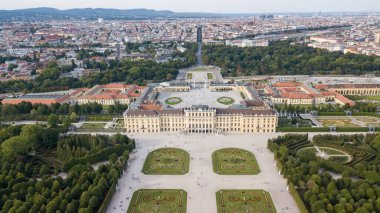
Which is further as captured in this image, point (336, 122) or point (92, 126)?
point (336, 122)

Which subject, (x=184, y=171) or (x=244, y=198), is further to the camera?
(x=184, y=171)

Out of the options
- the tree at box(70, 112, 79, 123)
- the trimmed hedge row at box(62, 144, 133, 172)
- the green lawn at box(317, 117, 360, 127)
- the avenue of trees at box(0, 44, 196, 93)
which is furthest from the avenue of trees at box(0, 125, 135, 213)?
the green lawn at box(317, 117, 360, 127)

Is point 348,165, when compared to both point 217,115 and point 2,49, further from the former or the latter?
point 2,49

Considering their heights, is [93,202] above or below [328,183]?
below

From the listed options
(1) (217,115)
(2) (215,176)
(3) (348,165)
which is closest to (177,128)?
(1) (217,115)

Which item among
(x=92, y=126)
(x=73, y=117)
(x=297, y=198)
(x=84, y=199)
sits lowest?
(x=297, y=198)

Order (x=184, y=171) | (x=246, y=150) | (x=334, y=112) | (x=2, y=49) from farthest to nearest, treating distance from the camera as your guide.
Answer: (x=2, y=49), (x=334, y=112), (x=246, y=150), (x=184, y=171)

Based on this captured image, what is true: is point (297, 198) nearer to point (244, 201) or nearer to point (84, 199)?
point (244, 201)

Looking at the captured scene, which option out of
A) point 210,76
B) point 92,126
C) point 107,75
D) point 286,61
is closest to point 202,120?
point 92,126
